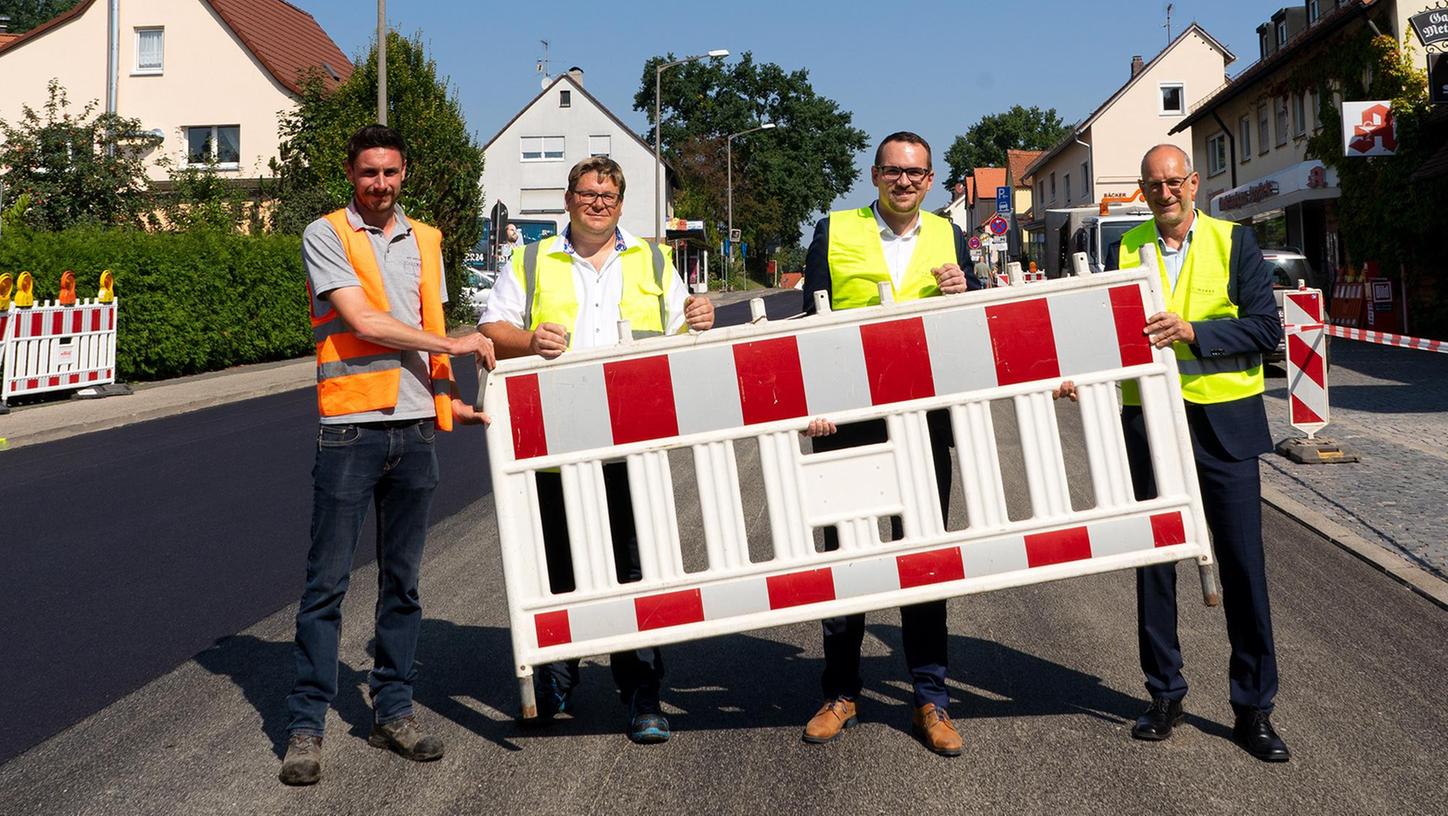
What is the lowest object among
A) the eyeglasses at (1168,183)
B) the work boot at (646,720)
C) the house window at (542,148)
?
the work boot at (646,720)

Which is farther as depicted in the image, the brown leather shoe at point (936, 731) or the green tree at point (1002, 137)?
the green tree at point (1002, 137)

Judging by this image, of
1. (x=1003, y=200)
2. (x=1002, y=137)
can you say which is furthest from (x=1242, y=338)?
(x=1002, y=137)

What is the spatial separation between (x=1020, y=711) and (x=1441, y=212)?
21.9 metres

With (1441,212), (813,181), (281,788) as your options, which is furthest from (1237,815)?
(813,181)

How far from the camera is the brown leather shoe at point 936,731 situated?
4.34 meters

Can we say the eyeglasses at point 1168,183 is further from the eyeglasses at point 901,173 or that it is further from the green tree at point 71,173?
the green tree at point 71,173

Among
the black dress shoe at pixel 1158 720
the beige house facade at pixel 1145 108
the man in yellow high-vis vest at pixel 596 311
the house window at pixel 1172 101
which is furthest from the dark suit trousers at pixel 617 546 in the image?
the house window at pixel 1172 101

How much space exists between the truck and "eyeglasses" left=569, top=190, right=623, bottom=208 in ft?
48.9

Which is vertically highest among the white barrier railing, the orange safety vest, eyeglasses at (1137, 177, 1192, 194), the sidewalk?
the white barrier railing

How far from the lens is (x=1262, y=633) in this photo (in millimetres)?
4461

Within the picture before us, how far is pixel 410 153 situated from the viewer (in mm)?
31625

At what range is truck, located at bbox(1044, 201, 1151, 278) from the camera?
77.6 feet

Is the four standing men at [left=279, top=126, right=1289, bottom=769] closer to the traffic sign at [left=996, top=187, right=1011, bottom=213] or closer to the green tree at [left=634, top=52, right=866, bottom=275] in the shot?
the traffic sign at [left=996, top=187, right=1011, bottom=213]

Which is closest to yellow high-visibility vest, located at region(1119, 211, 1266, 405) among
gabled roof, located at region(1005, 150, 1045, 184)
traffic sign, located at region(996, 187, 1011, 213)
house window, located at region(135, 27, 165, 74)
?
traffic sign, located at region(996, 187, 1011, 213)
